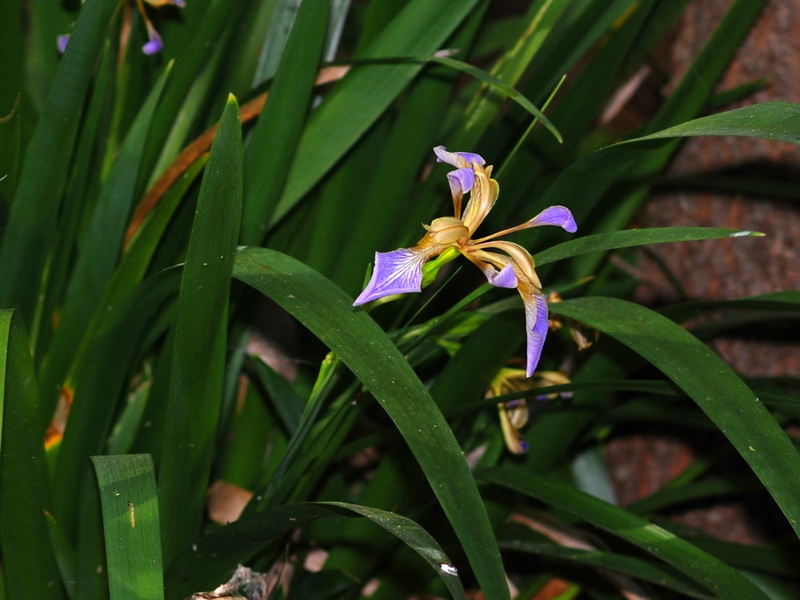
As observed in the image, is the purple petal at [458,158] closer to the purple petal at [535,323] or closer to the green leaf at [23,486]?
the purple petal at [535,323]

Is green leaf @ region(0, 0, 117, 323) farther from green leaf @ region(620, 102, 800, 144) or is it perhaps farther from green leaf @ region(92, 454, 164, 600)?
green leaf @ region(620, 102, 800, 144)

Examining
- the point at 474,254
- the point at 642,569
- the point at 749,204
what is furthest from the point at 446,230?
the point at 749,204

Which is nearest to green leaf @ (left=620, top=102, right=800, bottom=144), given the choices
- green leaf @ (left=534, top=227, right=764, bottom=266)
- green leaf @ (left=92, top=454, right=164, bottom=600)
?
green leaf @ (left=534, top=227, right=764, bottom=266)

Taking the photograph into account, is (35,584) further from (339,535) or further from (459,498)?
(459,498)

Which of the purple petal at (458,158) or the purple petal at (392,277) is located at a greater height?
the purple petal at (458,158)

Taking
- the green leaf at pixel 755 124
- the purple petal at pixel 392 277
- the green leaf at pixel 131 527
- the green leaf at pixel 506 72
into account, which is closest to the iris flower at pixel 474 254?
the purple petal at pixel 392 277

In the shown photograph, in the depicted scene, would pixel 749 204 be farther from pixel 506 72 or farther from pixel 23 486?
pixel 23 486
